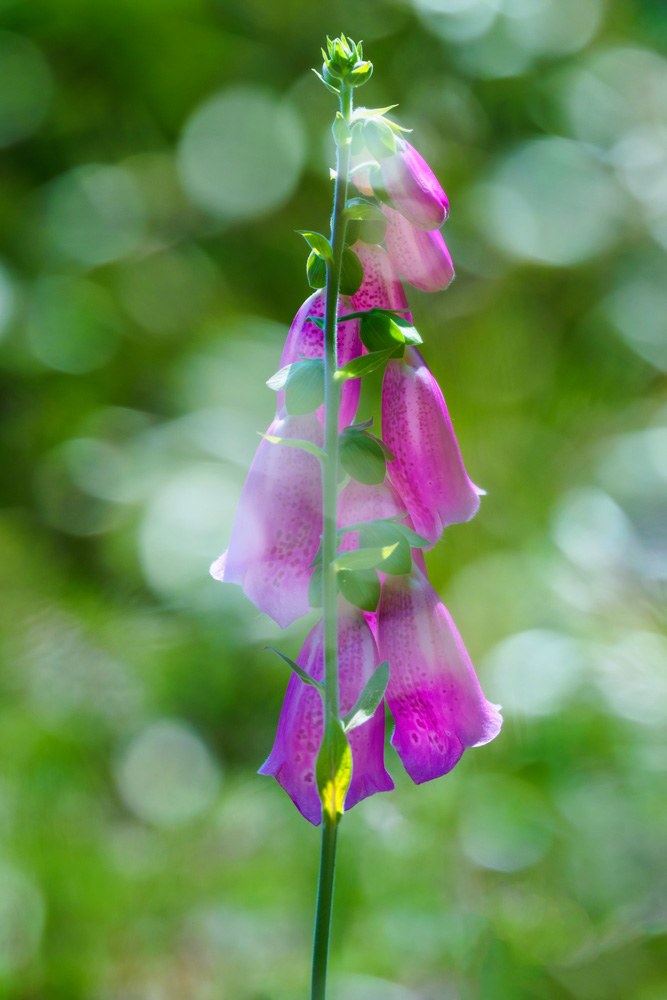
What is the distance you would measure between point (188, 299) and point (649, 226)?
3.45 ft

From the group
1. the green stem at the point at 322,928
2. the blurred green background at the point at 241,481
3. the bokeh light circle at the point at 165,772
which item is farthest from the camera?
the bokeh light circle at the point at 165,772

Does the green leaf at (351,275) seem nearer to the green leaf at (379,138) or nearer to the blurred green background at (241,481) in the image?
the green leaf at (379,138)

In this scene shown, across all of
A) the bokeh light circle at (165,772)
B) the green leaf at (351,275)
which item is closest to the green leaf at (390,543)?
the green leaf at (351,275)

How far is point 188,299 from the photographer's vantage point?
178 cm

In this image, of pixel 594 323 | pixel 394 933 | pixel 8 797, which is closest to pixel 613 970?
pixel 394 933

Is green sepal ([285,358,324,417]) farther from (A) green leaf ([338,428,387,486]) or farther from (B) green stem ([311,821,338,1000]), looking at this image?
(B) green stem ([311,821,338,1000])

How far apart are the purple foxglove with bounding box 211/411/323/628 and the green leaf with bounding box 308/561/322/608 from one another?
0.02 metres

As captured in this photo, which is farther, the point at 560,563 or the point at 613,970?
the point at 560,563

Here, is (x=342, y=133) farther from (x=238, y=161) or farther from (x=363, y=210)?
(x=238, y=161)

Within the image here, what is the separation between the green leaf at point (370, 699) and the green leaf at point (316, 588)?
0.05 m

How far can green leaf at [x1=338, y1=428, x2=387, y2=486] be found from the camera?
→ 0.33m

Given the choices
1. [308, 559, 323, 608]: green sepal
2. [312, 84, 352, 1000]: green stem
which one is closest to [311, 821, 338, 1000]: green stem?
[312, 84, 352, 1000]: green stem

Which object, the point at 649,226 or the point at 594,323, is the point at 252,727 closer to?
the point at 594,323

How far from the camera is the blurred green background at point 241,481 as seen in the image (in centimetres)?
75
